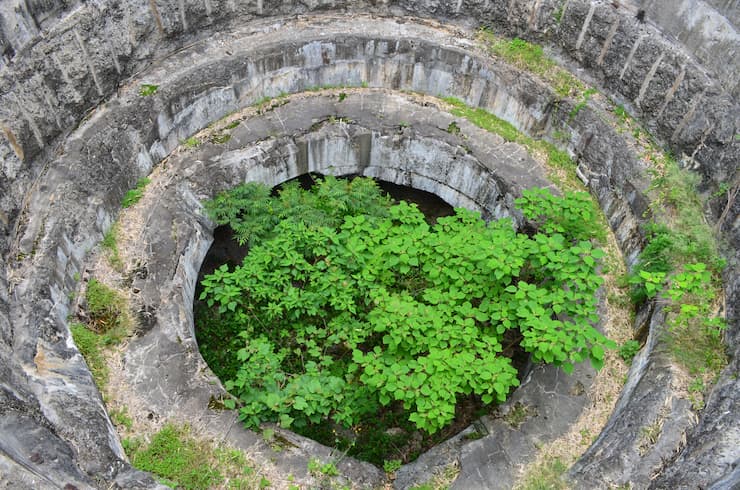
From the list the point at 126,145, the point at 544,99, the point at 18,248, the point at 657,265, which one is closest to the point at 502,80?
the point at 544,99


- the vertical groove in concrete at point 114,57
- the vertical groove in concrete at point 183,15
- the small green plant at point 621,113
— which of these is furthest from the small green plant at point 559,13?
the vertical groove in concrete at point 114,57

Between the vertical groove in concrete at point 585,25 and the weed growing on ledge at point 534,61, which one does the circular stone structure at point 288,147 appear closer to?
the vertical groove in concrete at point 585,25

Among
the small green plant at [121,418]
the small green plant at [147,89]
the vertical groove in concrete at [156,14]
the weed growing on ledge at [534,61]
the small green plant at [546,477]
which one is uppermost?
the weed growing on ledge at [534,61]

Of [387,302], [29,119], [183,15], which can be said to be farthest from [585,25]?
[29,119]

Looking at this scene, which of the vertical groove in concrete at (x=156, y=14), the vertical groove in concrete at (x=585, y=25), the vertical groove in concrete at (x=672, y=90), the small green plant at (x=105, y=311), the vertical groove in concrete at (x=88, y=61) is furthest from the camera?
the vertical groove in concrete at (x=585, y=25)

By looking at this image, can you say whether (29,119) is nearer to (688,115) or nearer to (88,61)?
(88,61)

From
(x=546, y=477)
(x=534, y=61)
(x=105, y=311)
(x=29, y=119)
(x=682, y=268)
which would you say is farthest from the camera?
(x=534, y=61)

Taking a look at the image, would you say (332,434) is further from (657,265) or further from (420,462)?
(657,265)

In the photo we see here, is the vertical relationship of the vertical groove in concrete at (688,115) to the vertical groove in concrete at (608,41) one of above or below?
below
